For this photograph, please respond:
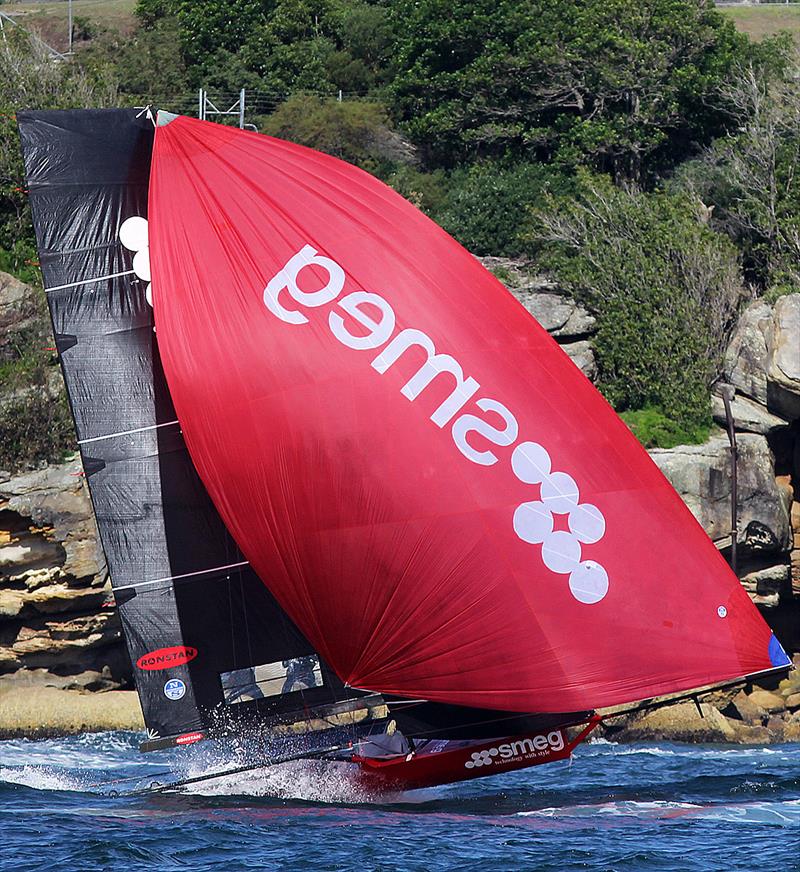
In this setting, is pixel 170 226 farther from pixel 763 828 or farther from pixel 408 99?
pixel 408 99

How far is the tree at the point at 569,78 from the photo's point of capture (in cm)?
3069

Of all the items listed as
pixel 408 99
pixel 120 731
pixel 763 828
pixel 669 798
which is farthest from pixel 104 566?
pixel 408 99

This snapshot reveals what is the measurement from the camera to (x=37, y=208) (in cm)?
1455

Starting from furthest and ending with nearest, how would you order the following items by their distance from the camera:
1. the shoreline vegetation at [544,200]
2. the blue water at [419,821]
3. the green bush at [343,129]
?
the green bush at [343,129]
the shoreline vegetation at [544,200]
the blue water at [419,821]

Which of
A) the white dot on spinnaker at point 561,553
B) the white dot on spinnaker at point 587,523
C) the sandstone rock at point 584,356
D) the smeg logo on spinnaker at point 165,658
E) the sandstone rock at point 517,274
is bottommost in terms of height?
the smeg logo on spinnaker at point 165,658

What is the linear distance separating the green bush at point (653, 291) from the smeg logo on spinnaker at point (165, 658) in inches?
459

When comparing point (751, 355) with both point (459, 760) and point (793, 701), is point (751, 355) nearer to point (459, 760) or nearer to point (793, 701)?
point (793, 701)

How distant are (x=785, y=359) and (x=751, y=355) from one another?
144 centimetres

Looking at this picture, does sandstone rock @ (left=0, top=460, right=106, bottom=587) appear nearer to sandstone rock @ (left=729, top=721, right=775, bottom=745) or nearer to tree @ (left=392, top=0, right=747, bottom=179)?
sandstone rock @ (left=729, top=721, right=775, bottom=745)

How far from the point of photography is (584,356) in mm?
24828

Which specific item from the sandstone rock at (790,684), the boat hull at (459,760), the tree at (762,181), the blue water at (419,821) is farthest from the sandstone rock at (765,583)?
the boat hull at (459,760)

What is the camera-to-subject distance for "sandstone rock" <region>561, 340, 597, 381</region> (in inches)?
971

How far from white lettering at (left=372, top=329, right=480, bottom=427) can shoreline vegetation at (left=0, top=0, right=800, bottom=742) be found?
336 inches

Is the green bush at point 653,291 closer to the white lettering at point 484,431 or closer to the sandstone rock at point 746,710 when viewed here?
the sandstone rock at point 746,710
